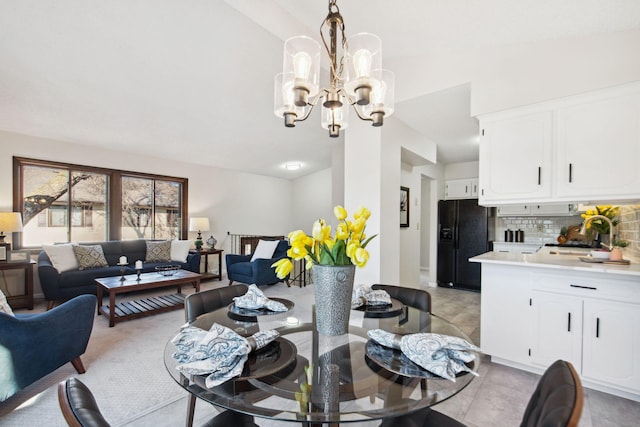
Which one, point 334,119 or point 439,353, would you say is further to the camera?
point 334,119

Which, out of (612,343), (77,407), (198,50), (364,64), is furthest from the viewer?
(198,50)

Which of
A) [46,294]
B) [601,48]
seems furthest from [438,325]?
[46,294]

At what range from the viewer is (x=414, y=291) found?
1928mm

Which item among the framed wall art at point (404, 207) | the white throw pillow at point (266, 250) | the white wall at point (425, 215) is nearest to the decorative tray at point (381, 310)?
the framed wall art at point (404, 207)

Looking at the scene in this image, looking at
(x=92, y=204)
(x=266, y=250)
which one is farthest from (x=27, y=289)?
(x=266, y=250)

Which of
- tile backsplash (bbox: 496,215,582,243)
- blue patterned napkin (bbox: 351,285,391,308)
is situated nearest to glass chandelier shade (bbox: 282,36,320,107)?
blue patterned napkin (bbox: 351,285,391,308)

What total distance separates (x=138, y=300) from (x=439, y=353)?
4.43 meters

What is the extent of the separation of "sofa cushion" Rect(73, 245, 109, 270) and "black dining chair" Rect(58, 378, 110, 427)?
441 cm

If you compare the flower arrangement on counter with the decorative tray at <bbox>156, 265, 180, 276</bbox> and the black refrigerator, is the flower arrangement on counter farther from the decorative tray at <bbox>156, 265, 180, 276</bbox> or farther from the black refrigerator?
the decorative tray at <bbox>156, 265, 180, 276</bbox>

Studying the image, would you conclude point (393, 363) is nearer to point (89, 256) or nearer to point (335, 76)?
point (335, 76)

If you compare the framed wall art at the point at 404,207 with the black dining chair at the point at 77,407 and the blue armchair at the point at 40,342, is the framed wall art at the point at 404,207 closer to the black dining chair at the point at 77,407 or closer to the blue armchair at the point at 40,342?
the blue armchair at the point at 40,342

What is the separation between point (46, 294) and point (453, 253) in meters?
6.15

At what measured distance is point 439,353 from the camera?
1.00 meters

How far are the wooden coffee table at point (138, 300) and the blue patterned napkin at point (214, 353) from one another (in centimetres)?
287
